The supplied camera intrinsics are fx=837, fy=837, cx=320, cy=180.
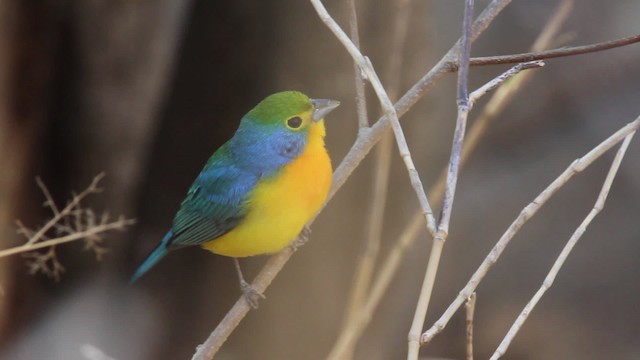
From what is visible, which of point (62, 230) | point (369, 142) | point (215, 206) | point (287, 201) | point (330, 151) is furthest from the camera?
point (330, 151)

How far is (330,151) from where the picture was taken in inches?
135

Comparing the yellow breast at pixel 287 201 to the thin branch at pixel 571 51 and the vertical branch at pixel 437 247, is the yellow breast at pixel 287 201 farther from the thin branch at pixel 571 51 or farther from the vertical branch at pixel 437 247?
the vertical branch at pixel 437 247

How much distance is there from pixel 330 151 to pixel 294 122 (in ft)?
3.38

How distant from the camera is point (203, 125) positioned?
405 centimetres

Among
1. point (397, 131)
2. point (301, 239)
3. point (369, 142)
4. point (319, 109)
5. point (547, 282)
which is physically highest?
point (319, 109)

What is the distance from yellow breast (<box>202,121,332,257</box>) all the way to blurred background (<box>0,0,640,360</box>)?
3.26ft

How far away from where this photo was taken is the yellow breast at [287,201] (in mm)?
2350

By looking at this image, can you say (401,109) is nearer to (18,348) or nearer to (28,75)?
(28,75)

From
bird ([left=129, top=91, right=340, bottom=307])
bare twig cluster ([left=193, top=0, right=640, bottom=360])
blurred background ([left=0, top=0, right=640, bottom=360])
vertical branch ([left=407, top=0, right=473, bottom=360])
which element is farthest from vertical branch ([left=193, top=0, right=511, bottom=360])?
blurred background ([left=0, top=0, right=640, bottom=360])

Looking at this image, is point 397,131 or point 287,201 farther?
point 287,201

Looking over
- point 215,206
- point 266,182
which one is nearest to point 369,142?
point 266,182

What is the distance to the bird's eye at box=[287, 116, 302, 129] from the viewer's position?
A: 2.39m

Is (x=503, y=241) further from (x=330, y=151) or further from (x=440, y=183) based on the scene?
(x=330, y=151)

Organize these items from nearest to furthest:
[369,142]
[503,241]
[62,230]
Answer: [503,241]
[369,142]
[62,230]
